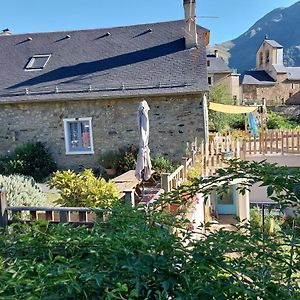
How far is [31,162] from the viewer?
14344 millimetres

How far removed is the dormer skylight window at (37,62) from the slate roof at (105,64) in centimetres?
24

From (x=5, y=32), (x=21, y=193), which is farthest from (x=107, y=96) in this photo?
(x=5, y=32)

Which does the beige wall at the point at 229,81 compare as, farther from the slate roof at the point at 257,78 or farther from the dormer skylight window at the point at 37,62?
the dormer skylight window at the point at 37,62

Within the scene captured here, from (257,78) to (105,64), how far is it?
36.8 m

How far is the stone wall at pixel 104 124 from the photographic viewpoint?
45.6 feet

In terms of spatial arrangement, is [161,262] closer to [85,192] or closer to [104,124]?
[85,192]

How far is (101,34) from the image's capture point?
58.3ft

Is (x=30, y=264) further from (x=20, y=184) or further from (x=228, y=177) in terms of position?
(x=20, y=184)

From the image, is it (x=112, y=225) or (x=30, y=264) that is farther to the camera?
(x=112, y=225)

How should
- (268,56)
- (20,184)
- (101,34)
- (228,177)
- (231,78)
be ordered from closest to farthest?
1. (228,177)
2. (20,184)
3. (101,34)
4. (231,78)
5. (268,56)

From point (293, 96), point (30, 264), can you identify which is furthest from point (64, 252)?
point (293, 96)

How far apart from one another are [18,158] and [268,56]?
148ft

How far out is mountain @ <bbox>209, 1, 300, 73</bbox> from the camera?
135 metres

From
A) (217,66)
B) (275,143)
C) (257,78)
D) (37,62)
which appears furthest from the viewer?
(257,78)
